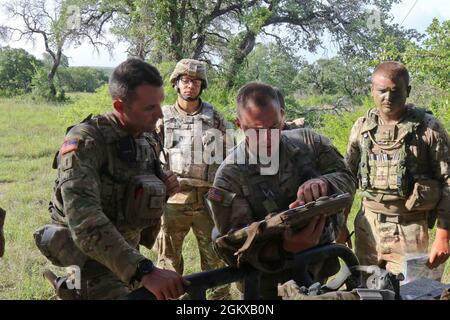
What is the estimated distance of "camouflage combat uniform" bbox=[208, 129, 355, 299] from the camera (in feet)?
6.93

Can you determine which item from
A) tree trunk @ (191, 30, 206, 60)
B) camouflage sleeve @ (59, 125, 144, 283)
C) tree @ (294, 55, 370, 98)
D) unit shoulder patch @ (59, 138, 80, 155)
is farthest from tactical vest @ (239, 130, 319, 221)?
tree @ (294, 55, 370, 98)

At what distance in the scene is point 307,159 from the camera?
7.67 ft

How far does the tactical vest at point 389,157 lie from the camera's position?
3.39 metres

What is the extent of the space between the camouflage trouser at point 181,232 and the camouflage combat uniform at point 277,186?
6.79 ft

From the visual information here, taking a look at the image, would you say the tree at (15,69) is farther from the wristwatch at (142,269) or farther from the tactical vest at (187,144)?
the wristwatch at (142,269)

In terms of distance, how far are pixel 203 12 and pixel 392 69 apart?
1264 cm

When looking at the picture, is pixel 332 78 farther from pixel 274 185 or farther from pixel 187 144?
pixel 274 185

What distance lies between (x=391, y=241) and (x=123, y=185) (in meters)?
2.01

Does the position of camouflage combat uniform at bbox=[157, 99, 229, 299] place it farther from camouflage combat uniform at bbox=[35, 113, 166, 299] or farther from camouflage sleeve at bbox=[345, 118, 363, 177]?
camouflage combat uniform at bbox=[35, 113, 166, 299]

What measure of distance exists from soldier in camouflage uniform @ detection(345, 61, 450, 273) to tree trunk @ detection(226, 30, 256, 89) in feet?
34.4

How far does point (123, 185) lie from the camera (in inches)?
94.0

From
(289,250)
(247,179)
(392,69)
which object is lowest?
(289,250)
